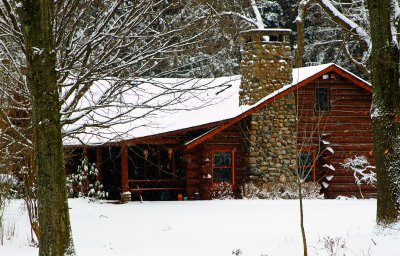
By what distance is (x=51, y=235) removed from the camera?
7.78 meters

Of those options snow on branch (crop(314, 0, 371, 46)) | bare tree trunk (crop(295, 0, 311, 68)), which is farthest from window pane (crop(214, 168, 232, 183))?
snow on branch (crop(314, 0, 371, 46))

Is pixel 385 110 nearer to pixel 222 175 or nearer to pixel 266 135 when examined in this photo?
pixel 266 135

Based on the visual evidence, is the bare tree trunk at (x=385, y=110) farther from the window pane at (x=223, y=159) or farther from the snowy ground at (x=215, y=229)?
the window pane at (x=223, y=159)

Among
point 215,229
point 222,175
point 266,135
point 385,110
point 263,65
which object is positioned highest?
point 263,65

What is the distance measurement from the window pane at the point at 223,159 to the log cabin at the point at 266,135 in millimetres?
41

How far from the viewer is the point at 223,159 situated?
77.9ft

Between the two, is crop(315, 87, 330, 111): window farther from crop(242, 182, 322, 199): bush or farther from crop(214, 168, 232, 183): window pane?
crop(214, 168, 232, 183): window pane

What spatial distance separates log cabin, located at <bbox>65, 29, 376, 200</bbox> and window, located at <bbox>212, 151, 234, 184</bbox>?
4cm

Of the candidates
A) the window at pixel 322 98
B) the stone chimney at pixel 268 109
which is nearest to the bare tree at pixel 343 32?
the window at pixel 322 98

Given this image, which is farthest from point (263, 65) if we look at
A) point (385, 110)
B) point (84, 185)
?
point (385, 110)

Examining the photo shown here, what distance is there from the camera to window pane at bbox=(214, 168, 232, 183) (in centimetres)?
2362

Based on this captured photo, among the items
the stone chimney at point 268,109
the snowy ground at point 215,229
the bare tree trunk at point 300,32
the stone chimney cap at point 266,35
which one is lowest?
the snowy ground at point 215,229

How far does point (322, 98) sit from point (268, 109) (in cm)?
256

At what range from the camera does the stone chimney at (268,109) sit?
23.3 m
